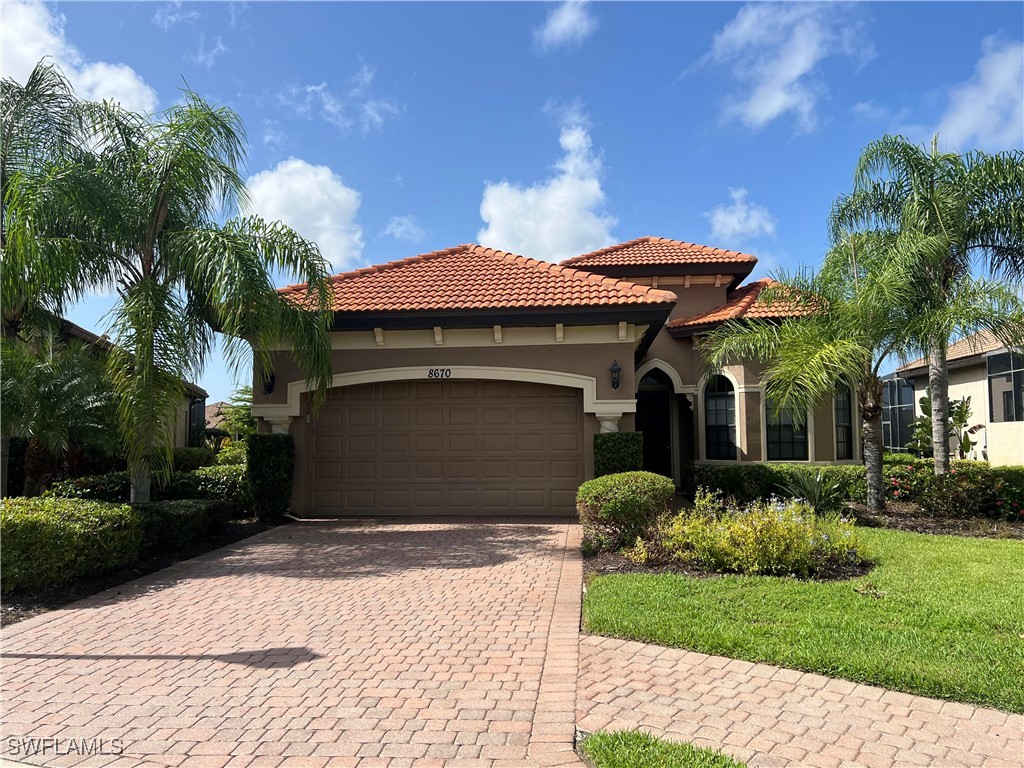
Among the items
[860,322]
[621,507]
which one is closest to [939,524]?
[860,322]

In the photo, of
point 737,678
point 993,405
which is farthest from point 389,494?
point 993,405

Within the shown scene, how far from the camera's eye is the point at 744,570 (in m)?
→ 7.45

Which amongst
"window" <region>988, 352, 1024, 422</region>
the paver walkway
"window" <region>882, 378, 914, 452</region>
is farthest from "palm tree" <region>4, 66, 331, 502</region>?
"window" <region>882, 378, 914, 452</region>

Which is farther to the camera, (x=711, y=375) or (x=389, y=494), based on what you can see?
(x=711, y=375)

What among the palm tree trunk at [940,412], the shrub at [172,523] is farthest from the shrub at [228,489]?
the palm tree trunk at [940,412]

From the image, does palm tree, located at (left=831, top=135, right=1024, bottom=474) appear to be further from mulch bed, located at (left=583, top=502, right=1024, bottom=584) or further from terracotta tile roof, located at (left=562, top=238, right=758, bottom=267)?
terracotta tile roof, located at (left=562, top=238, right=758, bottom=267)

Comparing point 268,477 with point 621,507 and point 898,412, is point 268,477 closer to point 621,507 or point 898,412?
point 621,507

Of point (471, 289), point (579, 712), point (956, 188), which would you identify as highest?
point (956, 188)

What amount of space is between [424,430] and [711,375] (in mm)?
6334

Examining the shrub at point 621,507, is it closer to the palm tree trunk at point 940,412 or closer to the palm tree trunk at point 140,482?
the palm tree trunk at point 140,482

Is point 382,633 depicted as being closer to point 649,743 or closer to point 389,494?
point 649,743

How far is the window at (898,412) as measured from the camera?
1043 inches

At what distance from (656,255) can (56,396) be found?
13.3 meters

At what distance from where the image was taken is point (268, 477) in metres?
11.8
